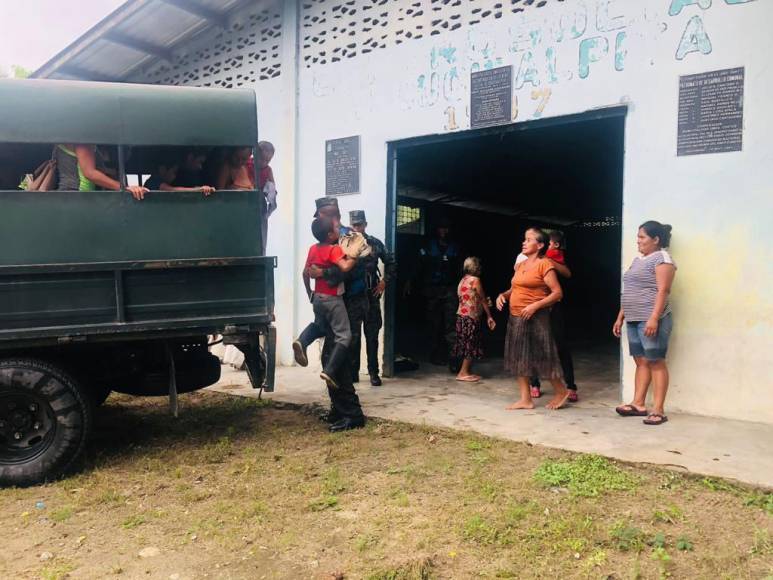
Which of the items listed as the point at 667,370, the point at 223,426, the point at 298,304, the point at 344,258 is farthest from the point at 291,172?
the point at 667,370

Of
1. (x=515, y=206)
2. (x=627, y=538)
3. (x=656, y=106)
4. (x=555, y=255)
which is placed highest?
(x=515, y=206)

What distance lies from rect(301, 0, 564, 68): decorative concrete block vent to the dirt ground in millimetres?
4152

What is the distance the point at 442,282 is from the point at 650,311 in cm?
307

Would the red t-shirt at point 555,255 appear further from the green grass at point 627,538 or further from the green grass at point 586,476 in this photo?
the green grass at point 627,538

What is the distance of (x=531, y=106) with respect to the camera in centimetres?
591

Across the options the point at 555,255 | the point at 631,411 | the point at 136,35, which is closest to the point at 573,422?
the point at 631,411

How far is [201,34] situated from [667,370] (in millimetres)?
7232

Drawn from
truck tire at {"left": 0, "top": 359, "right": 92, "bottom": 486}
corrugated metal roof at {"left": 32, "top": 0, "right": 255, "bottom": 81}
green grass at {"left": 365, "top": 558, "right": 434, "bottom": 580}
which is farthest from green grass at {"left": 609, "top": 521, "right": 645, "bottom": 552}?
corrugated metal roof at {"left": 32, "top": 0, "right": 255, "bottom": 81}

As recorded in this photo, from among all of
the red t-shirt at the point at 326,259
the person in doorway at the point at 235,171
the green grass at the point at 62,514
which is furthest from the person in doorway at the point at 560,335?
the green grass at the point at 62,514

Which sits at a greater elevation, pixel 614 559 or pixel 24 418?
pixel 24 418

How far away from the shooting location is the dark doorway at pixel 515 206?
302 inches

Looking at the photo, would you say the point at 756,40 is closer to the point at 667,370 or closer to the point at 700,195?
the point at 700,195

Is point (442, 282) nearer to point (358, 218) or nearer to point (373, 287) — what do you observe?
point (373, 287)

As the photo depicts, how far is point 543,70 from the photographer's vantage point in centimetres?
583
